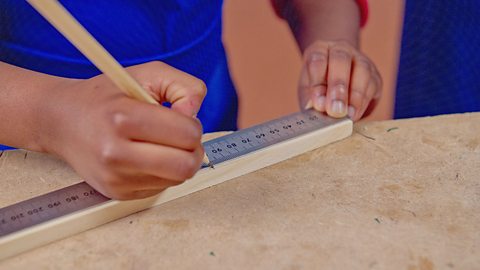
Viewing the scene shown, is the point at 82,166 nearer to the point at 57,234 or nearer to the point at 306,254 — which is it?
the point at 57,234

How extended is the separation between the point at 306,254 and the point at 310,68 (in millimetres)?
367

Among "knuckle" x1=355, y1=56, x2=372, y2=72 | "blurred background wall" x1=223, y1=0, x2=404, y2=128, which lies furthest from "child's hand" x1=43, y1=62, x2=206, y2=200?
"blurred background wall" x1=223, y1=0, x2=404, y2=128

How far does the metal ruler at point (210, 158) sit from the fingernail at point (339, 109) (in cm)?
1

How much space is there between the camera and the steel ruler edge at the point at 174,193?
1.84ft

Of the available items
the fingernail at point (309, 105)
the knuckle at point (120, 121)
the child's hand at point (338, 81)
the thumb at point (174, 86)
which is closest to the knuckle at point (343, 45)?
the child's hand at point (338, 81)

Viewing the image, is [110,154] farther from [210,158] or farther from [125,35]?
[125,35]

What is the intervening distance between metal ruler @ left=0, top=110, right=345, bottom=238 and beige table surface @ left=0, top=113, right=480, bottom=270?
1.1 inches

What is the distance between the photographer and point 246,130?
0.75m

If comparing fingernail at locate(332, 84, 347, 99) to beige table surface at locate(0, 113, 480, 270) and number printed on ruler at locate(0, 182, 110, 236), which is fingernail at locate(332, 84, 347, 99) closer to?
beige table surface at locate(0, 113, 480, 270)

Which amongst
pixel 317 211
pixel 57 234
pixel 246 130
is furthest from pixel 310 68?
pixel 57 234

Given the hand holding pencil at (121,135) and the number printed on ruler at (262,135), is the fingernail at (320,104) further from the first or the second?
the hand holding pencil at (121,135)

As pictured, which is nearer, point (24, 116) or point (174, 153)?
point (174, 153)

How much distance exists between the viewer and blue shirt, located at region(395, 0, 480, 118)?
121 cm

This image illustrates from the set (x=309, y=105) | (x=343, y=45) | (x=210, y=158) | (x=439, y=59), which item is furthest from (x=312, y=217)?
(x=439, y=59)
